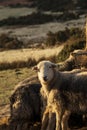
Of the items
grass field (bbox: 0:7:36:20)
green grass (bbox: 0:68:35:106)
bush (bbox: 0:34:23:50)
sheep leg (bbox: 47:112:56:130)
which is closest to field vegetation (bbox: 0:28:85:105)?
green grass (bbox: 0:68:35:106)

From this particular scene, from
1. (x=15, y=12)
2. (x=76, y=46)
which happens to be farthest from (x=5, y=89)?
(x=15, y=12)

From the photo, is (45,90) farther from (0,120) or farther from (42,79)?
(0,120)

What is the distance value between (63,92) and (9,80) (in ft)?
32.7

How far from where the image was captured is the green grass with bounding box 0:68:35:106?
60.2 feet

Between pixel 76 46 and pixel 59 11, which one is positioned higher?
pixel 76 46

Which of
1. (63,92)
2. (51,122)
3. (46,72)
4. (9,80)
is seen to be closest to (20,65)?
(9,80)

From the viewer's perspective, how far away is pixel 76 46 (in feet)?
77.1

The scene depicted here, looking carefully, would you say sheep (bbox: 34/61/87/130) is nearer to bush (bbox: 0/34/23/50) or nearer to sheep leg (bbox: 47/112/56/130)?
sheep leg (bbox: 47/112/56/130)

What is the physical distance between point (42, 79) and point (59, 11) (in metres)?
54.2

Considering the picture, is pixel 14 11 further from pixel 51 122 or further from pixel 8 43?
pixel 51 122

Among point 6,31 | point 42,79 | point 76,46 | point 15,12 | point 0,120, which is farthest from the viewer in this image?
point 15,12

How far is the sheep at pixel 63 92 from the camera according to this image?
11992mm

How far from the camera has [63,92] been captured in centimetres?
1212

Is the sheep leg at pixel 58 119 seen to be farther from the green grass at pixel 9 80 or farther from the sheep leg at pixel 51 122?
the green grass at pixel 9 80
